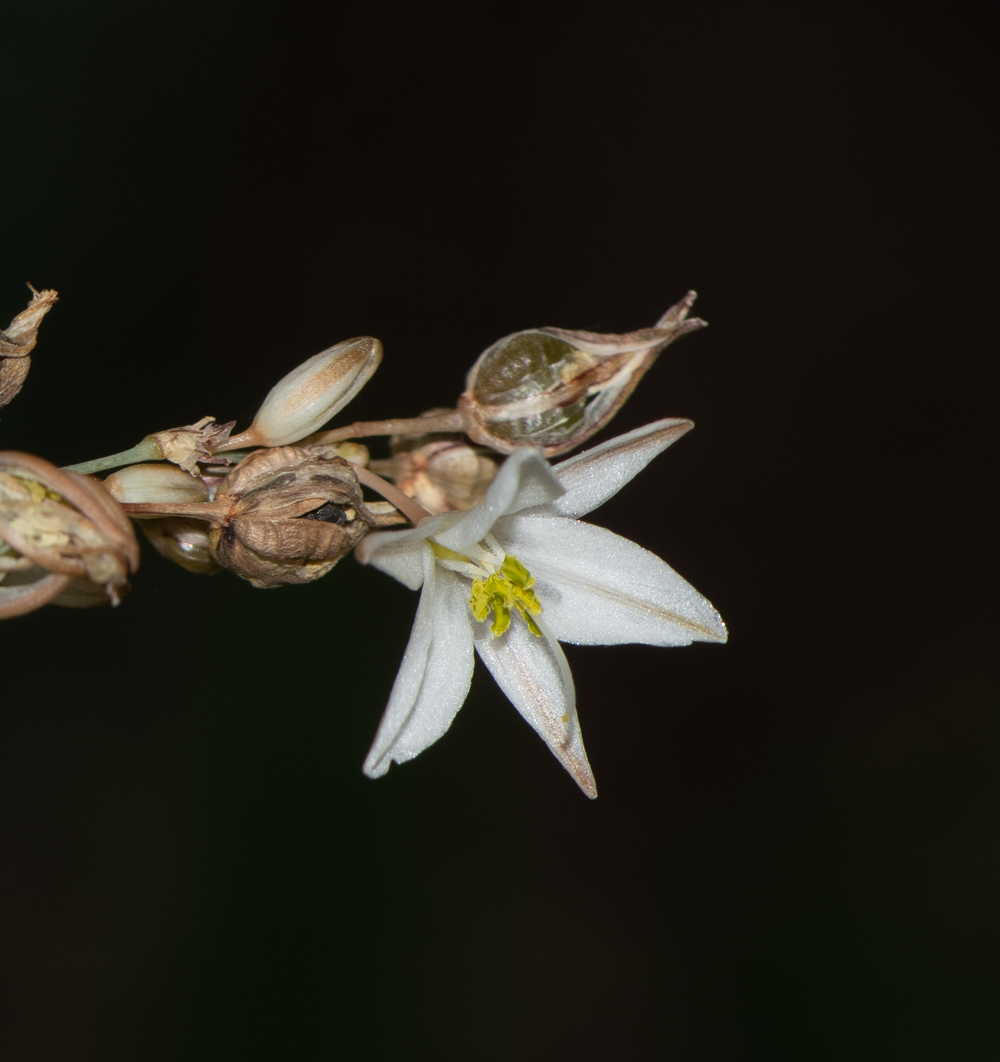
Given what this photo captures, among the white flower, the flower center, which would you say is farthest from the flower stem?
the flower center

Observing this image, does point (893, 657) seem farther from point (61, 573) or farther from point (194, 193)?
point (61, 573)

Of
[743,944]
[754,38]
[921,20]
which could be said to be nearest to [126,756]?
[743,944]

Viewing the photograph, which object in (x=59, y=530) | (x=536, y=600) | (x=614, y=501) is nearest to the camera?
(x=59, y=530)

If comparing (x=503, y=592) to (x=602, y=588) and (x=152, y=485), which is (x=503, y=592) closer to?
(x=602, y=588)

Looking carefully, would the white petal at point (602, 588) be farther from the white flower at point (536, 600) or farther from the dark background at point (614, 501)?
the dark background at point (614, 501)

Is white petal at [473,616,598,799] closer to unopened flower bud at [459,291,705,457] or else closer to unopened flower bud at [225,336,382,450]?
unopened flower bud at [459,291,705,457]

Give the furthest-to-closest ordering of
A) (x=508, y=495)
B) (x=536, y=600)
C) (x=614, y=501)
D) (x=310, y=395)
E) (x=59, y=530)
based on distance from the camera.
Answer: (x=614, y=501)
(x=536, y=600)
(x=310, y=395)
(x=508, y=495)
(x=59, y=530)

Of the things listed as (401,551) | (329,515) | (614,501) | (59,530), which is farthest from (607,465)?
(614,501)

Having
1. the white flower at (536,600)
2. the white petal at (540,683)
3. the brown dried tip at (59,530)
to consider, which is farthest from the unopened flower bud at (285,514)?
the white petal at (540,683)
